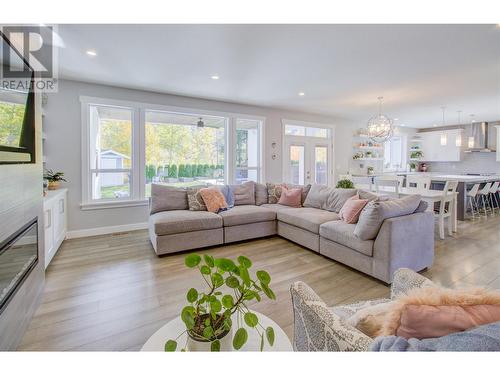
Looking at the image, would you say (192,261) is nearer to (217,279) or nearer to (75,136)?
(217,279)

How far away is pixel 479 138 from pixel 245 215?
8758 millimetres

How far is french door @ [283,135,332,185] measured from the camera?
6746mm

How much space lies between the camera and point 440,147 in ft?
29.3

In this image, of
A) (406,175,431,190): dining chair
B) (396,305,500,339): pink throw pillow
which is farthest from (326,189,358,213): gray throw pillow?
(396,305,500,339): pink throw pillow

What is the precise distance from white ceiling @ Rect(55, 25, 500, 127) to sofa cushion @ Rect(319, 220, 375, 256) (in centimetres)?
212

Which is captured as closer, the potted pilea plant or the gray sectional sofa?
the potted pilea plant

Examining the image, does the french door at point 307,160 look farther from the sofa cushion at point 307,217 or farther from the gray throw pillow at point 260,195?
the sofa cushion at point 307,217

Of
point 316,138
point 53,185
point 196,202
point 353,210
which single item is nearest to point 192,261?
point 353,210

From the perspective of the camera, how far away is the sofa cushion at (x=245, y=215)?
383 centimetres

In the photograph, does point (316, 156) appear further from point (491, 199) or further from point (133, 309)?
point (133, 309)

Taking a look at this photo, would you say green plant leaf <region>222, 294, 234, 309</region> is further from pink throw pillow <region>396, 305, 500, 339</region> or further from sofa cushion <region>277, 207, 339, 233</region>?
sofa cushion <region>277, 207, 339, 233</region>

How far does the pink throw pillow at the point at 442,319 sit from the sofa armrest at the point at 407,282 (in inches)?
21.7

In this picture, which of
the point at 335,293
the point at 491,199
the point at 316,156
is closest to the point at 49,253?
the point at 335,293
